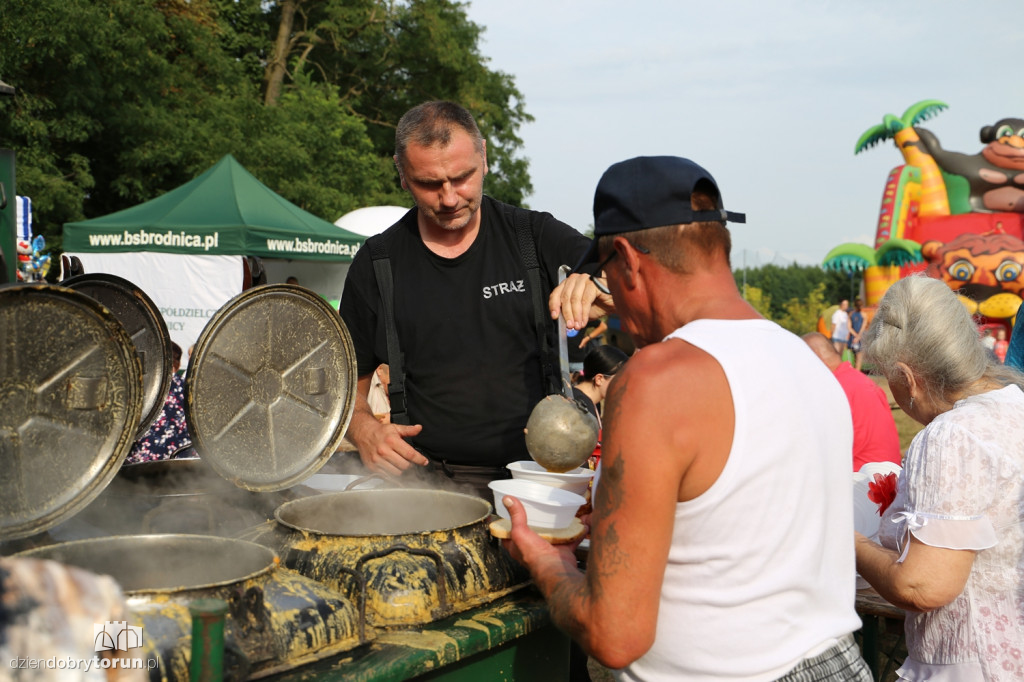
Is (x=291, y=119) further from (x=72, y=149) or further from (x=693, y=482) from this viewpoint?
(x=693, y=482)

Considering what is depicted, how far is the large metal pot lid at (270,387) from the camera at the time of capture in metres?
1.99

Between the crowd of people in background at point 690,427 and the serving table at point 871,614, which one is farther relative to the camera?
the serving table at point 871,614

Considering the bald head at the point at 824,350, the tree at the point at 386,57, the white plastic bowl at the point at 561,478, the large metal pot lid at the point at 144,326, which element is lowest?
the white plastic bowl at the point at 561,478

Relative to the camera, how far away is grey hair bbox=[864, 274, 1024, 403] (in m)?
2.30

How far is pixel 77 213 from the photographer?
14.3 meters

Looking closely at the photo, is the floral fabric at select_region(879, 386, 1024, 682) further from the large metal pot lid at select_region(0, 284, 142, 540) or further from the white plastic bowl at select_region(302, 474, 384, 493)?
the large metal pot lid at select_region(0, 284, 142, 540)

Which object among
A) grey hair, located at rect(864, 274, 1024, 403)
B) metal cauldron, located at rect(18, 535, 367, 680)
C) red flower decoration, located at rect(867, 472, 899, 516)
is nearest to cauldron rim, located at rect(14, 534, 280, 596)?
metal cauldron, located at rect(18, 535, 367, 680)

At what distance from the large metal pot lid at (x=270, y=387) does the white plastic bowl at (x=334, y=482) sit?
21 cm

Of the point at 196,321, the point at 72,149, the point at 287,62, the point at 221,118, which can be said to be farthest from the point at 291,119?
the point at 196,321

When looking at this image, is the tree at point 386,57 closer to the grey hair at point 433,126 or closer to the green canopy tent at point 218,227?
the green canopy tent at point 218,227

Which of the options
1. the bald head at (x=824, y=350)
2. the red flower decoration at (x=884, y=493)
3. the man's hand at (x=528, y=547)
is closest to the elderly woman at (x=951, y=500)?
the red flower decoration at (x=884, y=493)

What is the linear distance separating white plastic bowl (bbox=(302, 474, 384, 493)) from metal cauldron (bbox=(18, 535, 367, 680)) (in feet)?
2.30

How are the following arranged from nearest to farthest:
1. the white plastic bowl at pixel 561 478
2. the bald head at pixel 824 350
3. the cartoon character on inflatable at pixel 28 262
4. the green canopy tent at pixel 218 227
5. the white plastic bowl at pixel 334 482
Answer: the white plastic bowl at pixel 561 478 → the white plastic bowl at pixel 334 482 → the bald head at pixel 824 350 → the cartoon character on inflatable at pixel 28 262 → the green canopy tent at pixel 218 227

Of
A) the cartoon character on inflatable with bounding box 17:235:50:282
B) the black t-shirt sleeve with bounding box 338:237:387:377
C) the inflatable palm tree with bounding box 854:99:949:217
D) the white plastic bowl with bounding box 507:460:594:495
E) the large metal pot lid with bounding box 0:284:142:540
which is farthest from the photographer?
the inflatable palm tree with bounding box 854:99:949:217
